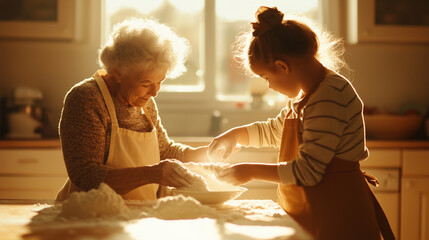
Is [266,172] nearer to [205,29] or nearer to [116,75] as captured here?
[116,75]

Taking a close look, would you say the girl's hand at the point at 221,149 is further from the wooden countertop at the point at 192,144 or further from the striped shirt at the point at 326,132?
the wooden countertop at the point at 192,144

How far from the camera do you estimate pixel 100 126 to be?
4.77 ft

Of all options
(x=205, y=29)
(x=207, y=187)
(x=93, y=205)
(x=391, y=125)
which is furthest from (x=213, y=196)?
(x=205, y=29)

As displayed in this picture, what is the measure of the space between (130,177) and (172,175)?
13cm

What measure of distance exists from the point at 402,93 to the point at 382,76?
184 mm

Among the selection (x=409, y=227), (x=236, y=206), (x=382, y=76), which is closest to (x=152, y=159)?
(x=236, y=206)

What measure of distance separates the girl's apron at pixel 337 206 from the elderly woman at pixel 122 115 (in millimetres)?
376

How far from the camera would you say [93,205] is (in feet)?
3.43

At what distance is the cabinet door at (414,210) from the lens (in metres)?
2.65

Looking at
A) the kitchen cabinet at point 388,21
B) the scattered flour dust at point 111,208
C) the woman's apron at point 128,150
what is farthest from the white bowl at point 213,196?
the kitchen cabinet at point 388,21

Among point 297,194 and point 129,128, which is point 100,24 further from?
point 297,194

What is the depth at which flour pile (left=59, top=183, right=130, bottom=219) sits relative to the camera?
104cm

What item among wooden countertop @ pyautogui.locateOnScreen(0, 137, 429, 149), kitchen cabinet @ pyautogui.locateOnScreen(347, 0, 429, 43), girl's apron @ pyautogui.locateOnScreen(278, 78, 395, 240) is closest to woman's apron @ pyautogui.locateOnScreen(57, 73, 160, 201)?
girl's apron @ pyautogui.locateOnScreen(278, 78, 395, 240)

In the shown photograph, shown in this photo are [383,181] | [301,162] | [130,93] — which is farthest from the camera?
[383,181]
